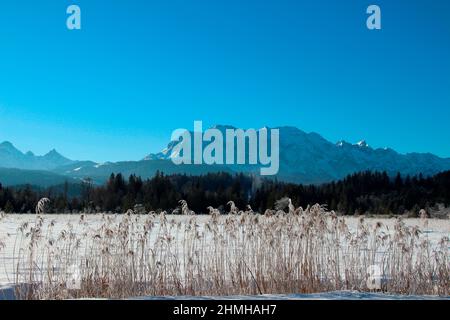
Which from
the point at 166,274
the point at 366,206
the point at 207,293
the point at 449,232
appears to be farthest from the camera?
the point at 366,206

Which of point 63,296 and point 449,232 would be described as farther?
point 449,232

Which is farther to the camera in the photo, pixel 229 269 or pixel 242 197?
pixel 242 197

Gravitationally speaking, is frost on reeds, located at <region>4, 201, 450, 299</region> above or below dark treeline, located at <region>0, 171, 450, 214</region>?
below

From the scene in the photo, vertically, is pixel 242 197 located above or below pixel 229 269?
above

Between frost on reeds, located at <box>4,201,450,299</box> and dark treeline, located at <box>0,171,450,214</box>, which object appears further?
dark treeline, located at <box>0,171,450,214</box>

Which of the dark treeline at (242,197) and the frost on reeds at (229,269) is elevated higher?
the dark treeline at (242,197)

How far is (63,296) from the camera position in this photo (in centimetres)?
680

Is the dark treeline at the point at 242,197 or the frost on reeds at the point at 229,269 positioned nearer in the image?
the frost on reeds at the point at 229,269
